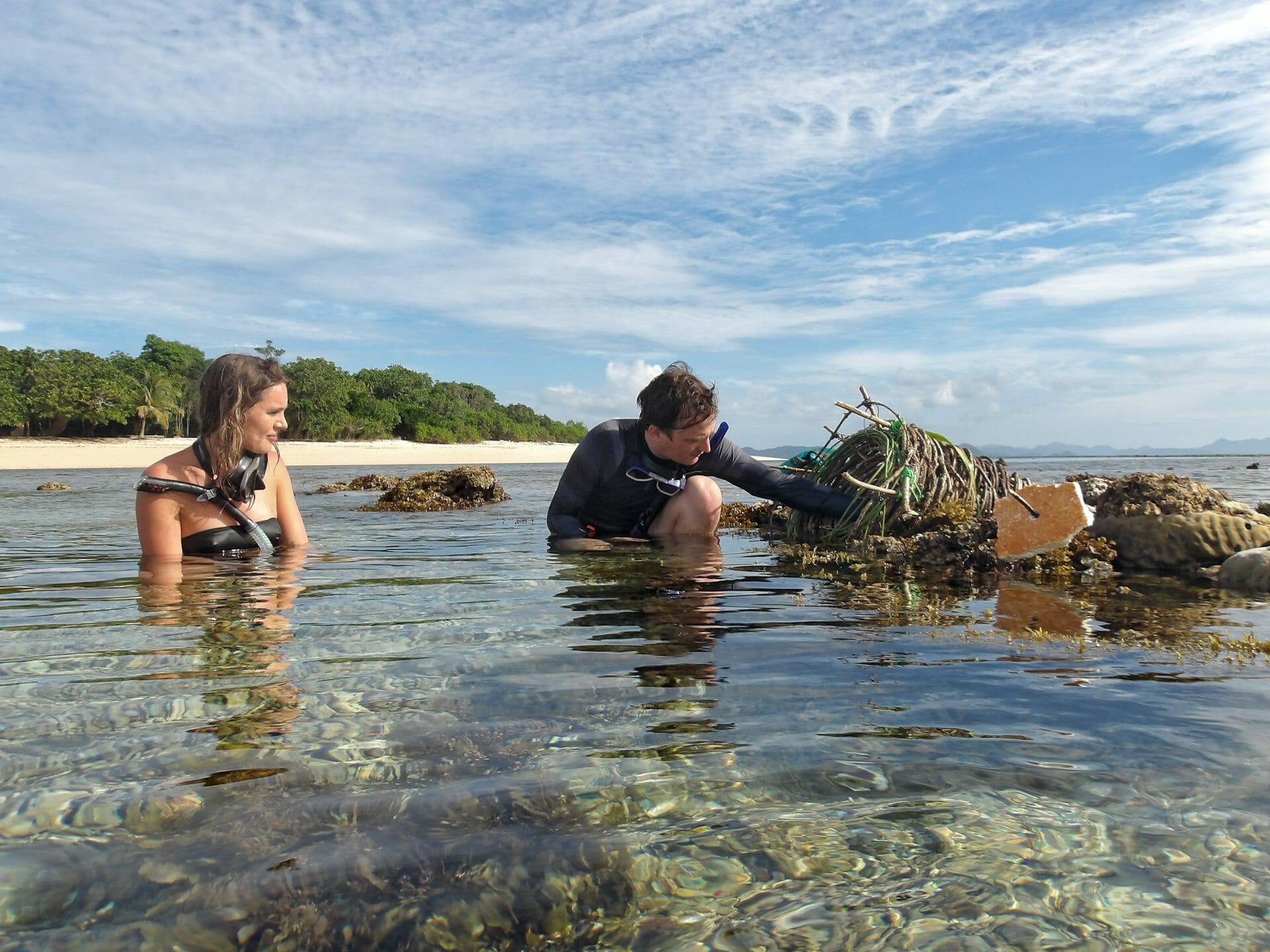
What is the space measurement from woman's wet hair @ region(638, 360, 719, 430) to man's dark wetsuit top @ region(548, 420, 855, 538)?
440mm

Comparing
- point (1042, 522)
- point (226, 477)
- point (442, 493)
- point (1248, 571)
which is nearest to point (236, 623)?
point (226, 477)

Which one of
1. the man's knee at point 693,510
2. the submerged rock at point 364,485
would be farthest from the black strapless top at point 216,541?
the submerged rock at point 364,485

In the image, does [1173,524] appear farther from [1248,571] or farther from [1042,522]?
[1042,522]

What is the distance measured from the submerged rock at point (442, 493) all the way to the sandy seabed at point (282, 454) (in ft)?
64.1

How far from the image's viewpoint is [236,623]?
417 cm

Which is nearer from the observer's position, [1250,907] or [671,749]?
[1250,907]

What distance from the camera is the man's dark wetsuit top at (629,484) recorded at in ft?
23.8

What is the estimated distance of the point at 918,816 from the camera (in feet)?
6.50

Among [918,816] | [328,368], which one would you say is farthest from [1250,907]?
[328,368]

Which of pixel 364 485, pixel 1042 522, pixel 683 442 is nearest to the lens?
pixel 1042 522

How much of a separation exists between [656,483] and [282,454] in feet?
110

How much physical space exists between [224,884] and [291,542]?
6.25m

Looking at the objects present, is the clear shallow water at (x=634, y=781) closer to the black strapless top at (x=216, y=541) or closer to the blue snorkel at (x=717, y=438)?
the black strapless top at (x=216, y=541)

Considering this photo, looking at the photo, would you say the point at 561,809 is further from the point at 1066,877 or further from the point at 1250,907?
the point at 1250,907
